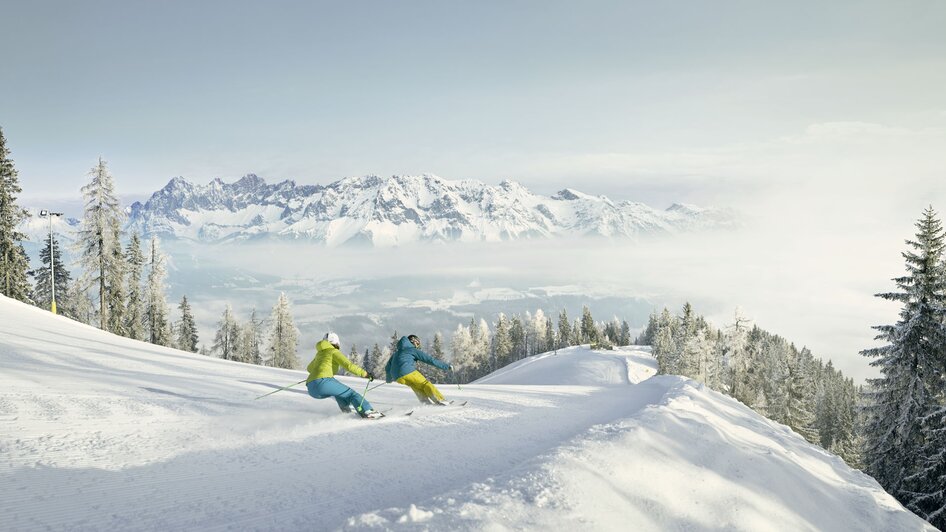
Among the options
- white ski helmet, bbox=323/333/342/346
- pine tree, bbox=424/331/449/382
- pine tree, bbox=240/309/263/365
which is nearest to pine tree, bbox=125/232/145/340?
pine tree, bbox=240/309/263/365

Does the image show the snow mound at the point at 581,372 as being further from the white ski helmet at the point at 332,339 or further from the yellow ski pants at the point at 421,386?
the white ski helmet at the point at 332,339

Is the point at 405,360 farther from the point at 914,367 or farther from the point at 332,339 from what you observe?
the point at 914,367

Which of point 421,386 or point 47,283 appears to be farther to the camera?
point 47,283

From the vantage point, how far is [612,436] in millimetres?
8672

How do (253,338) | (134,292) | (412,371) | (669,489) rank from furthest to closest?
(253,338)
(134,292)
(412,371)
(669,489)

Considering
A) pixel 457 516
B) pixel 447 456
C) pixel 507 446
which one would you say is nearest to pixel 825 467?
pixel 507 446

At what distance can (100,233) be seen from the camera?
40750 mm

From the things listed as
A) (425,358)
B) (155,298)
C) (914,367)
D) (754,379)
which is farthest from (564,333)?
(425,358)

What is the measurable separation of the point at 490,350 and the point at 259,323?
53721 millimetres

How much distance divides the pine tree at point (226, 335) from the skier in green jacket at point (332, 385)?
70189 millimetres

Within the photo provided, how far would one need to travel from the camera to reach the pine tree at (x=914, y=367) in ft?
63.5

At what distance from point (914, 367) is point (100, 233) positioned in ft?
173

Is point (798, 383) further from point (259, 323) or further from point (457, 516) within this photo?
point (259, 323)

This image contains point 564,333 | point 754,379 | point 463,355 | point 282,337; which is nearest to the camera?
point 754,379
